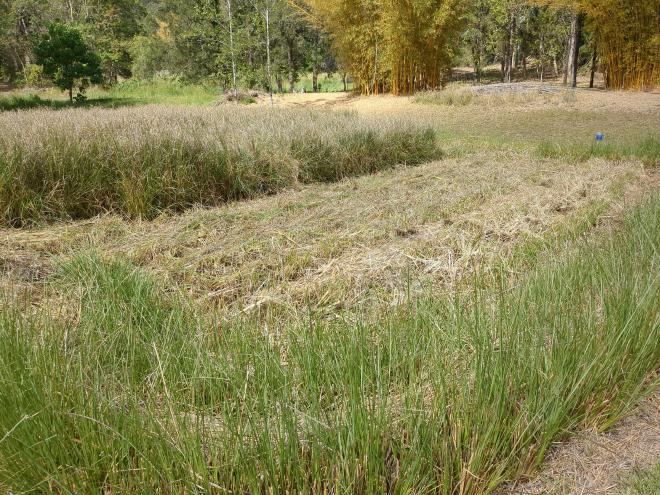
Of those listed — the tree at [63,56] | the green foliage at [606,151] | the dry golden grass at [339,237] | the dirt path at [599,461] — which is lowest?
the dirt path at [599,461]

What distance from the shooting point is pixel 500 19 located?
20.0 m

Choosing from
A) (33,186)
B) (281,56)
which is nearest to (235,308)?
(33,186)

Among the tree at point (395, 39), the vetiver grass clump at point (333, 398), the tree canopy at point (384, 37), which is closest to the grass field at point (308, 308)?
the vetiver grass clump at point (333, 398)

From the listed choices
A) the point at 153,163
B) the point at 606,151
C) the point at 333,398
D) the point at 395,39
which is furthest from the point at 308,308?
the point at 395,39

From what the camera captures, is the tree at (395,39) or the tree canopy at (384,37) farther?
the tree at (395,39)

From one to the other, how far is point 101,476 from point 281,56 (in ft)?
85.1

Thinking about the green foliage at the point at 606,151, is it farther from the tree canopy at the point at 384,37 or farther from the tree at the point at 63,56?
the tree at the point at 63,56

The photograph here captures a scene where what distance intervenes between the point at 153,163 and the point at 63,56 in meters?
16.1

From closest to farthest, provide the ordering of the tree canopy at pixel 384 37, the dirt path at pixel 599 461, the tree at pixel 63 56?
the dirt path at pixel 599 461
the tree canopy at pixel 384 37
the tree at pixel 63 56

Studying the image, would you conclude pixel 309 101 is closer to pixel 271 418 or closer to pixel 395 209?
pixel 395 209

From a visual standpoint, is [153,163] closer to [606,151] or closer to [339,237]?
[339,237]

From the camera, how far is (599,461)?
157 cm

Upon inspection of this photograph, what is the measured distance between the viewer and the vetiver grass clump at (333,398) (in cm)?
121

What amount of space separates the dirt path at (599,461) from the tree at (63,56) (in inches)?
771
